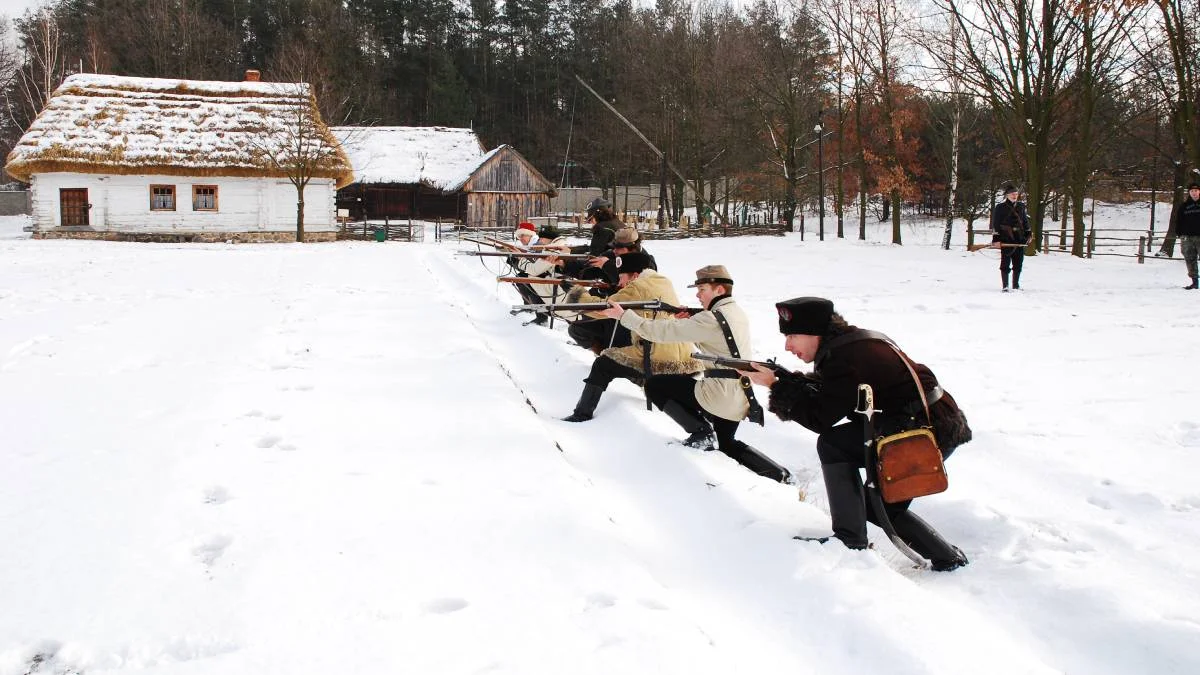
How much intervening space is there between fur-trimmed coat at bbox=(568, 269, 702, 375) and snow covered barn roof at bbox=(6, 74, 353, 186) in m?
30.9

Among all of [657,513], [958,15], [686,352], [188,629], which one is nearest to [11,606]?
[188,629]

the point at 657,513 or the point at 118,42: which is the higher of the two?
the point at 118,42

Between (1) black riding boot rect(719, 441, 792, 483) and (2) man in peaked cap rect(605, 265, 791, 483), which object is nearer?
(2) man in peaked cap rect(605, 265, 791, 483)

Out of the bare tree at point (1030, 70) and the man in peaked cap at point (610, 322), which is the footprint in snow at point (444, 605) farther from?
the bare tree at point (1030, 70)

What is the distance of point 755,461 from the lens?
561 cm

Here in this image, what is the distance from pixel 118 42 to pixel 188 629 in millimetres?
60004

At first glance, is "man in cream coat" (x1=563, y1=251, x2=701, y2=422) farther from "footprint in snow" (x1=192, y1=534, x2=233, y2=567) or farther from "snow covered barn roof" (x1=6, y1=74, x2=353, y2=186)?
"snow covered barn roof" (x1=6, y1=74, x2=353, y2=186)

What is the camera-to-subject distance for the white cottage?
1308 inches

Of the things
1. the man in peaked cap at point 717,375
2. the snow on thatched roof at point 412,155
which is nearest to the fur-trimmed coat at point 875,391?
the man in peaked cap at point 717,375

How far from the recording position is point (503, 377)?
770 centimetres

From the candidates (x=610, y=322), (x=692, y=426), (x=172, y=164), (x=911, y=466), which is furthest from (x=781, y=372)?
(x=172, y=164)

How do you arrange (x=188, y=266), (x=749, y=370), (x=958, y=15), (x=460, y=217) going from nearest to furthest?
(x=749, y=370), (x=188, y=266), (x=958, y=15), (x=460, y=217)

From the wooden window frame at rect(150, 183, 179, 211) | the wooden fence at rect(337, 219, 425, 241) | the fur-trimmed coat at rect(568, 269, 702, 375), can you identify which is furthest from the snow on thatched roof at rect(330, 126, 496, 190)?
the fur-trimmed coat at rect(568, 269, 702, 375)

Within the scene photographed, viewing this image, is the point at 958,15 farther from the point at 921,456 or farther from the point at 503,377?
the point at 921,456
